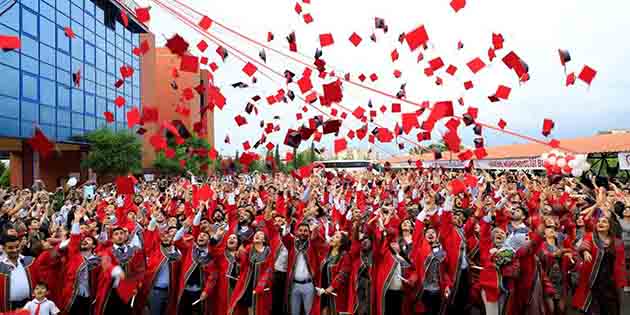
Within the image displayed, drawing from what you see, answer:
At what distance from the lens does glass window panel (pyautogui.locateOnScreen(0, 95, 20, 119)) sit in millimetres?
19000

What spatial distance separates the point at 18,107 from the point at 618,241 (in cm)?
2127

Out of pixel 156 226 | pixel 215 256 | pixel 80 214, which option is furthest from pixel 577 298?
pixel 80 214

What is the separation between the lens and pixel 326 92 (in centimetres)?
730

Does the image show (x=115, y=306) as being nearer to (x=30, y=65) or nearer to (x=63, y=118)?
(x=30, y=65)

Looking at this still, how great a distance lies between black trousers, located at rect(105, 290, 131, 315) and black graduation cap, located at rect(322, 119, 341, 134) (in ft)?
13.5

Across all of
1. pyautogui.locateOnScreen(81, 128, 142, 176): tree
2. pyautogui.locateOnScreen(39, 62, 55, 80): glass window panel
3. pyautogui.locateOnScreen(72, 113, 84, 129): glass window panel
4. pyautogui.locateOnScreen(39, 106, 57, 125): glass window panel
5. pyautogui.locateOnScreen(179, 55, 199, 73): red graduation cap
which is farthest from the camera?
pyautogui.locateOnScreen(72, 113, 84, 129): glass window panel

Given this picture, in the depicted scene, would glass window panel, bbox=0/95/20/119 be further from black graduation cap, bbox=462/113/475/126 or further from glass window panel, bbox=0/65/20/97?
black graduation cap, bbox=462/113/475/126

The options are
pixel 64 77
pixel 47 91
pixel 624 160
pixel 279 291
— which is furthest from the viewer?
pixel 64 77

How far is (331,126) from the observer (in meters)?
8.19

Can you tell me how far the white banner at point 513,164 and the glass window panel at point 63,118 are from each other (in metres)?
18.7

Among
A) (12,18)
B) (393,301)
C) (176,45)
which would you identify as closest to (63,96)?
(12,18)

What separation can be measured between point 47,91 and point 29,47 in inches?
Result: 93.7

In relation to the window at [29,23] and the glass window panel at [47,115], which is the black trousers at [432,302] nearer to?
the window at [29,23]

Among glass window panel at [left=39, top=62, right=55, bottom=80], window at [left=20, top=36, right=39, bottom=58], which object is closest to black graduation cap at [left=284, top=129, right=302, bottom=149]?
window at [left=20, top=36, right=39, bottom=58]
